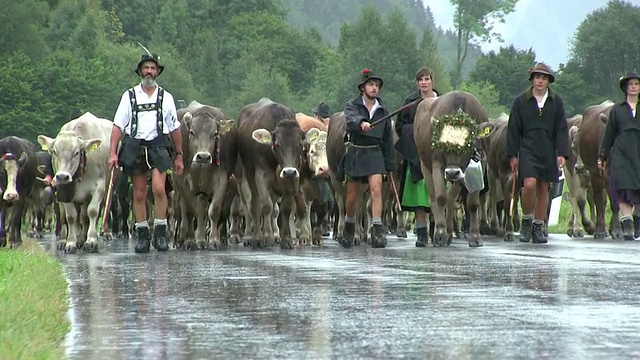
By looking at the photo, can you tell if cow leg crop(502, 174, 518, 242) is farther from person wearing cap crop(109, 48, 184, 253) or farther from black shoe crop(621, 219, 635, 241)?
person wearing cap crop(109, 48, 184, 253)

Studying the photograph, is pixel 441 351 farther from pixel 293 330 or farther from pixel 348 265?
pixel 348 265

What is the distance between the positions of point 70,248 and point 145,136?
1792mm

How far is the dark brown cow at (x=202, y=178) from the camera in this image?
19438 millimetres

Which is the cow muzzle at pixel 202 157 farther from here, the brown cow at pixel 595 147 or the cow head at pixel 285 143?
the brown cow at pixel 595 147

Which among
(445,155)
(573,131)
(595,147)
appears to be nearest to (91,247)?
(445,155)

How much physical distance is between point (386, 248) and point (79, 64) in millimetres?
80013

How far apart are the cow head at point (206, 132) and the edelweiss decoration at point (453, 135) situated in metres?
2.99

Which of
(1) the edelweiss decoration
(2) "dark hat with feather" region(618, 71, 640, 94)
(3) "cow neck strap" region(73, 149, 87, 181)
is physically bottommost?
(3) "cow neck strap" region(73, 149, 87, 181)

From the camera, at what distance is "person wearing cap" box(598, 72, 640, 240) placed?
20125 mm

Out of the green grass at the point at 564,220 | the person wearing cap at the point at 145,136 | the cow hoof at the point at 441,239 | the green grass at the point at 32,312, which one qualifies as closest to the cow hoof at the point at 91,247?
the person wearing cap at the point at 145,136

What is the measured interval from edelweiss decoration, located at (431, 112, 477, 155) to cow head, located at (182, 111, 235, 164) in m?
2.99

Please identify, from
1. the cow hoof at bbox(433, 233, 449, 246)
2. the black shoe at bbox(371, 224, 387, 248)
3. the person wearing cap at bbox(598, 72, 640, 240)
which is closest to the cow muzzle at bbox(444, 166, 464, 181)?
the cow hoof at bbox(433, 233, 449, 246)

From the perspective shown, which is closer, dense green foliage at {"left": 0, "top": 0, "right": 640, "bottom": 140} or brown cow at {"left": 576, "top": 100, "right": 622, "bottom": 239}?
brown cow at {"left": 576, "top": 100, "right": 622, "bottom": 239}

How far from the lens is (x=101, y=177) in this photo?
20375mm
